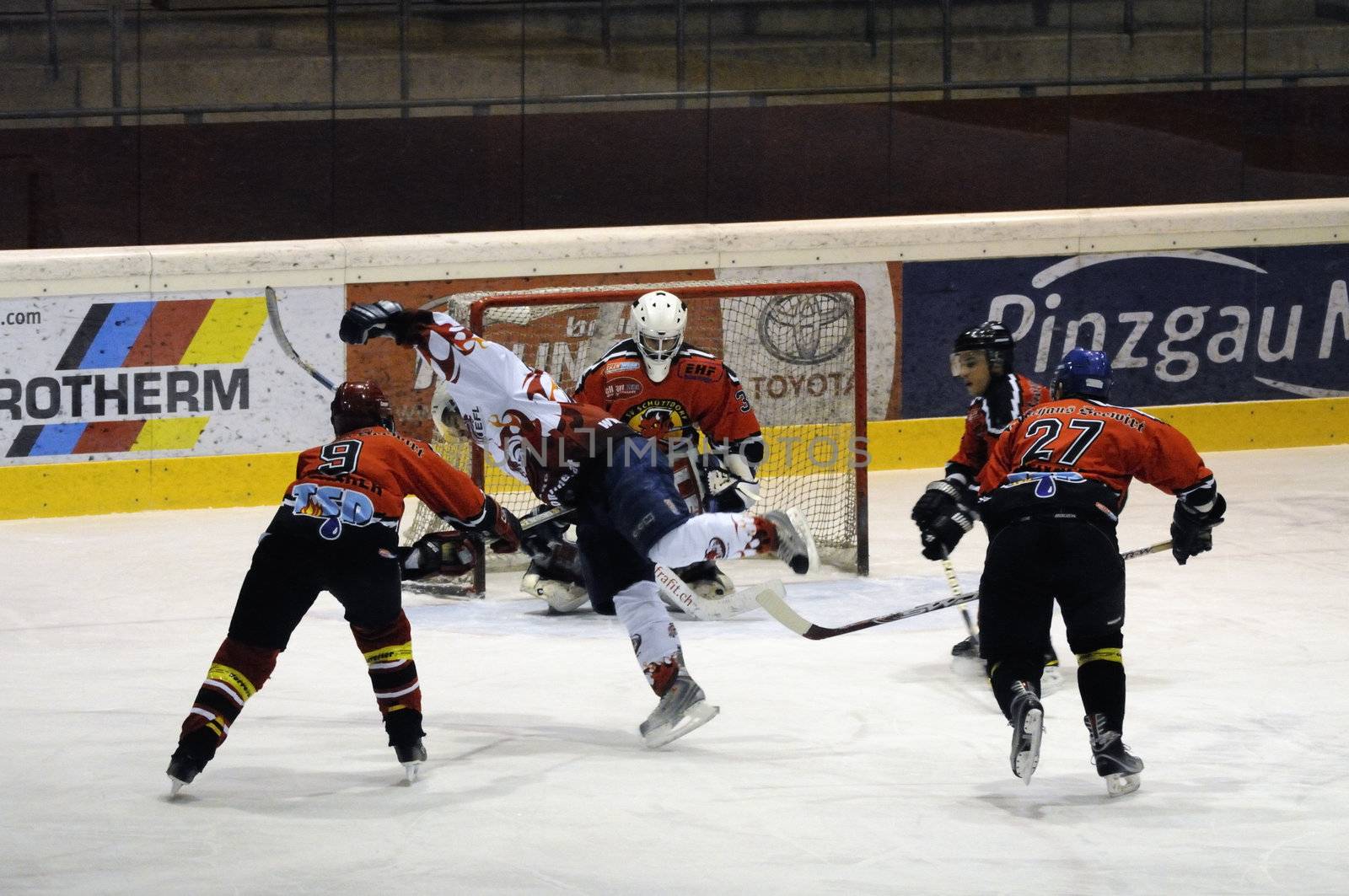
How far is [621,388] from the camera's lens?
22.8 ft

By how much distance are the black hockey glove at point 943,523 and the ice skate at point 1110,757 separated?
94cm

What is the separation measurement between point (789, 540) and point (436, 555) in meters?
0.92

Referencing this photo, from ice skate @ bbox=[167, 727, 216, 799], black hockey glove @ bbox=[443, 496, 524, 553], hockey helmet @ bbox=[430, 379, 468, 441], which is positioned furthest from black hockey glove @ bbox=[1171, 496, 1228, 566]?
ice skate @ bbox=[167, 727, 216, 799]

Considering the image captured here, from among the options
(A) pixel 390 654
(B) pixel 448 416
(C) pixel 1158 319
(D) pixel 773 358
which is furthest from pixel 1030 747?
(C) pixel 1158 319

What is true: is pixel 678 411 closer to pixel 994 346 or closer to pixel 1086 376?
pixel 994 346

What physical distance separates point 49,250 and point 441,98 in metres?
2.12

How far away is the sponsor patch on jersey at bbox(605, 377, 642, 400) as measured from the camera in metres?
6.95

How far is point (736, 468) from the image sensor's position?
709cm

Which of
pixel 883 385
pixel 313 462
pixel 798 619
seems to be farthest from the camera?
pixel 883 385

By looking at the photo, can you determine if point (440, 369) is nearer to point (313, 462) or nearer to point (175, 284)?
point (313, 462)

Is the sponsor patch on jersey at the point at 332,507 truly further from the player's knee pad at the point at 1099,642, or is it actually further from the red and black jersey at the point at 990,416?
the red and black jersey at the point at 990,416

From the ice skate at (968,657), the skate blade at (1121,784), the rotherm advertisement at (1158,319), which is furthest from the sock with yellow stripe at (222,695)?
the rotherm advertisement at (1158,319)

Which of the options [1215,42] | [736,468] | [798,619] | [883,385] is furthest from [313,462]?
[1215,42]

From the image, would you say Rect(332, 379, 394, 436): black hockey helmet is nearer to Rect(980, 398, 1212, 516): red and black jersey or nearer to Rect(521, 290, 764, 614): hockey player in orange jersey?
Rect(980, 398, 1212, 516): red and black jersey
